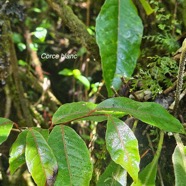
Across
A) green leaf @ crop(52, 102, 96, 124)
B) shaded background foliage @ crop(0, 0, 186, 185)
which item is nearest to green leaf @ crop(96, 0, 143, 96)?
shaded background foliage @ crop(0, 0, 186, 185)

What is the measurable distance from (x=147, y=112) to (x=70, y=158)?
0.17 m

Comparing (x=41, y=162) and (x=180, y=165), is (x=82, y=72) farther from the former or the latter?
(x=41, y=162)

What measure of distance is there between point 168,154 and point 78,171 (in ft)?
1.37

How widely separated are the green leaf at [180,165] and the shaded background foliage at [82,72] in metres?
→ 0.10

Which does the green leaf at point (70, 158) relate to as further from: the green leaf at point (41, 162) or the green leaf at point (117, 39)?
the green leaf at point (117, 39)

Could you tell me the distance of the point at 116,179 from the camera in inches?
31.0

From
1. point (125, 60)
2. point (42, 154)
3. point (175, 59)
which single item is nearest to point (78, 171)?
point (42, 154)

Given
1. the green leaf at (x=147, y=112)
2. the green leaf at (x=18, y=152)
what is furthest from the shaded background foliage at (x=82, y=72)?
the green leaf at (x=18, y=152)

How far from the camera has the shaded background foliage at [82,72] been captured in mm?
991

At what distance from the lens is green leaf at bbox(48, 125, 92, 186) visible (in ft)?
2.04

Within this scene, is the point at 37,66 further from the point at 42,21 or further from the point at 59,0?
the point at 59,0

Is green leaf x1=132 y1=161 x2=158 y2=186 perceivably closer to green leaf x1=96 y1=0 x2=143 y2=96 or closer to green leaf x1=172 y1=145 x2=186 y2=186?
green leaf x1=172 y1=145 x2=186 y2=186

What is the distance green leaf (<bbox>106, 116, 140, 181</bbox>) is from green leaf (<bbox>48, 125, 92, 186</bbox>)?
0.05 meters

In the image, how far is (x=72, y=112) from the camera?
2.30 feet
